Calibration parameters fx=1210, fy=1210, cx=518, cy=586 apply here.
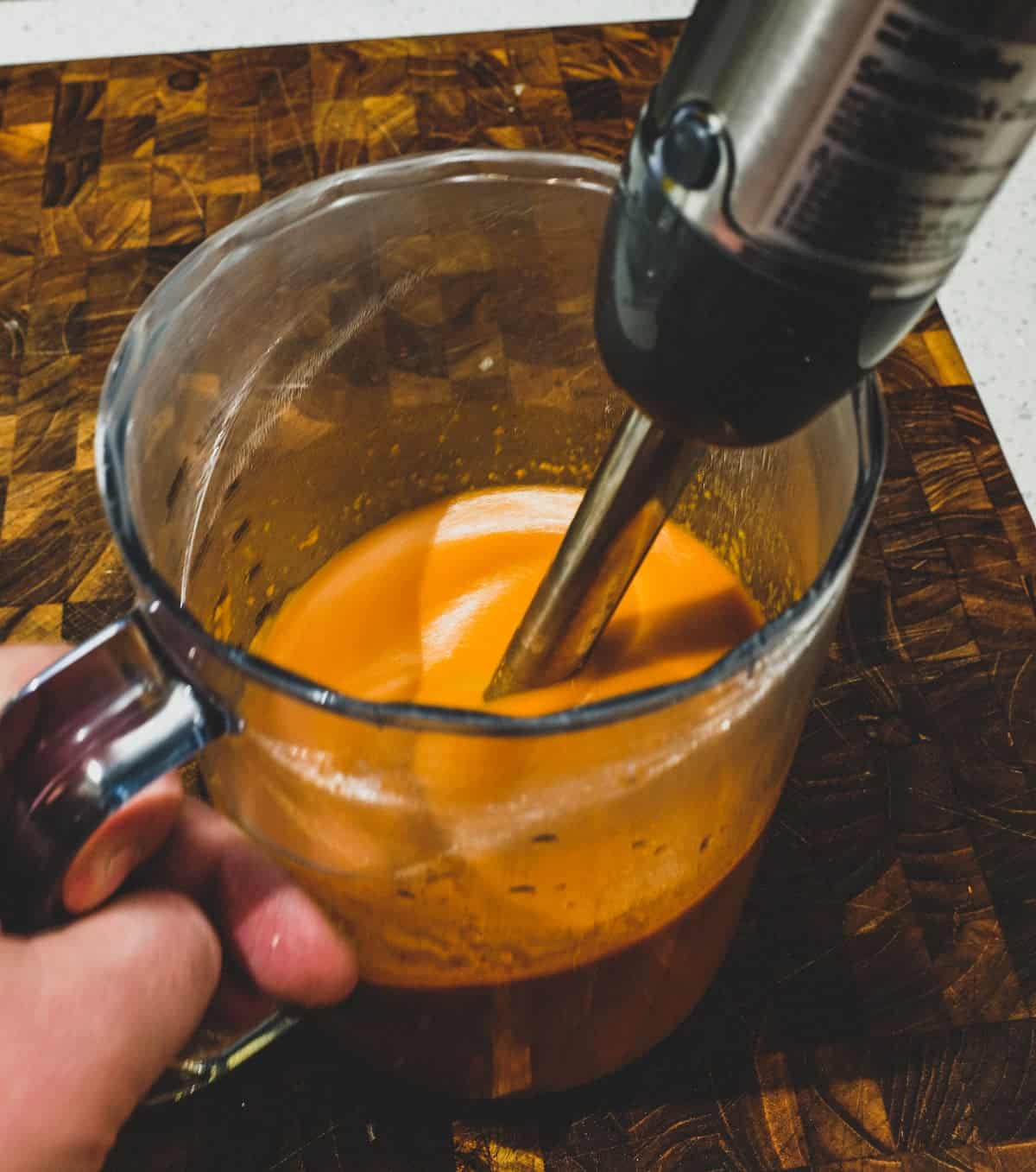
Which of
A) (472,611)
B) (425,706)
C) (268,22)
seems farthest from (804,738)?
(268,22)

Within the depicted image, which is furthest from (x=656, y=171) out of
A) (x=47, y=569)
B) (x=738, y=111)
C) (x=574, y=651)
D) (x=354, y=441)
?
(x=47, y=569)

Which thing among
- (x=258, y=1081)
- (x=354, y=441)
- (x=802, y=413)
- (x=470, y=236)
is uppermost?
(x=802, y=413)

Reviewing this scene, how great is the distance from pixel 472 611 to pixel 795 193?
328mm

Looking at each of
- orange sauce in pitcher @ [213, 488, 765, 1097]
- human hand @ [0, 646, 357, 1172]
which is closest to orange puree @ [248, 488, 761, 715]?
orange sauce in pitcher @ [213, 488, 765, 1097]

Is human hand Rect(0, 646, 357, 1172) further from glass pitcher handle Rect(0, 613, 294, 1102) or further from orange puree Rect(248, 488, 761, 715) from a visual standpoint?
orange puree Rect(248, 488, 761, 715)

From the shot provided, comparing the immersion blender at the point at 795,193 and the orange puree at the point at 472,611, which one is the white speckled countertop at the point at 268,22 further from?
the immersion blender at the point at 795,193

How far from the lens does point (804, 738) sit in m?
0.58

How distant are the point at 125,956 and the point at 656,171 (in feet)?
0.88

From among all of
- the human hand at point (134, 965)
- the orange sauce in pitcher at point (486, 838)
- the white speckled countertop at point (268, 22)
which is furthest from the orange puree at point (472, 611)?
the white speckled countertop at point (268, 22)

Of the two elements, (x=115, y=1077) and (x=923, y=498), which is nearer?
(x=115, y=1077)

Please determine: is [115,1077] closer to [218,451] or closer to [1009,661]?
[218,451]

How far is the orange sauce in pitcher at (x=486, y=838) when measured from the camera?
372mm

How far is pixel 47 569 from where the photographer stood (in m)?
0.63

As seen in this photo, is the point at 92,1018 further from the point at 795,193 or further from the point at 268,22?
the point at 268,22
